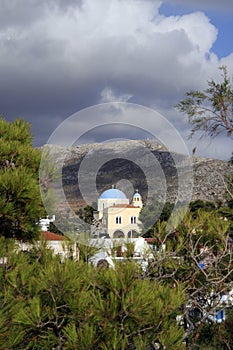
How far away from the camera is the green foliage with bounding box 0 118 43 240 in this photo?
13.7 feet

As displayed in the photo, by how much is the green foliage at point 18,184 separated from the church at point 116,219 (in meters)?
0.64

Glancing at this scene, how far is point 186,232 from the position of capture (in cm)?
429

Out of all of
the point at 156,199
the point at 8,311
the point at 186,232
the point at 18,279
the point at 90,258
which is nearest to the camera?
the point at 8,311

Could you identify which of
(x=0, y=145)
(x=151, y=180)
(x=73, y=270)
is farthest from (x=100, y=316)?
(x=151, y=180)

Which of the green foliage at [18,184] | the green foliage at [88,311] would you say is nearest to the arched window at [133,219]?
the green foliage at [18,184]

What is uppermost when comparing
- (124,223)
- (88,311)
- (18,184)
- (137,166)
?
(137,166)

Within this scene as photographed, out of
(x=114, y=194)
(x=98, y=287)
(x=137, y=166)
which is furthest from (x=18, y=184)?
(x=114, y=194)

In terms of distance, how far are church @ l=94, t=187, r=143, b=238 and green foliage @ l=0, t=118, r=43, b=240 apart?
642 millimetres

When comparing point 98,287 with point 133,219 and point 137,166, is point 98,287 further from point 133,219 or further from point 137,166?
point 137,166

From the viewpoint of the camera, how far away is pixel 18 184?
416 cm

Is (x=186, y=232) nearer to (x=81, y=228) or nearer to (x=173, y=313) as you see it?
(x=81, y=228)

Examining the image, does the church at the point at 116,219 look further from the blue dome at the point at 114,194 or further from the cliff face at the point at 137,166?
the cliff face at the point at 137,166

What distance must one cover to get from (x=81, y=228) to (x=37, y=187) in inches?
18.5

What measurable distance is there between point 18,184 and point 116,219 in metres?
1.56
